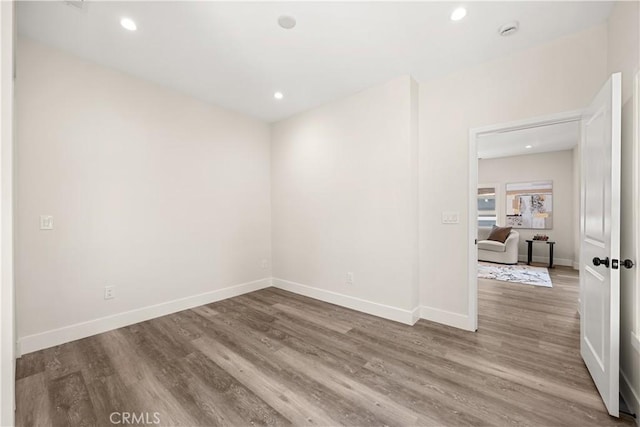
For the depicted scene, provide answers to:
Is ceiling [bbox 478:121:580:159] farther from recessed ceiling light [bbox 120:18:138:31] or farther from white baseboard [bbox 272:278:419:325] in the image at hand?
recessed ceiling light [bbox 120:18:138:31]

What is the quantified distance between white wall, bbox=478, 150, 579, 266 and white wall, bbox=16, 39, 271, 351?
6933 mm

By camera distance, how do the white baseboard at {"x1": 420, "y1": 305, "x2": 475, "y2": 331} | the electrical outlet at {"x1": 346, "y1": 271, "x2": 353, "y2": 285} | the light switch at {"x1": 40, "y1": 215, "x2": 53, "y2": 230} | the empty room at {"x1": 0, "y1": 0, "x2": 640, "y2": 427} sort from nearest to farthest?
the empty room at {"x1": 0, "y1": 0, "x2": 640, "y2": 427}
the light switch at {"x1": 40, "y1": 215, "x2": 53, "y2": 230}
the white baseboard at {"x1": 420, "y1": 305, "x2": 475, "y2": 331}
the electrical outlet at {"x1": 346, "y1": 271, "x2": 353, "y2": 285}

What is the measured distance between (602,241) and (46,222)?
14.8ft

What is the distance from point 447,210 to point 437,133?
885 mm

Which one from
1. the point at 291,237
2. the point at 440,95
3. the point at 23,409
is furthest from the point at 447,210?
the point at 23,409

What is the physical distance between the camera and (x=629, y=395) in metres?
1.71

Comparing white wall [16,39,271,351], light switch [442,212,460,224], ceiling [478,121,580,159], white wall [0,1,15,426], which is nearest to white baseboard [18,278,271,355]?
white wall [16,39,271,351]

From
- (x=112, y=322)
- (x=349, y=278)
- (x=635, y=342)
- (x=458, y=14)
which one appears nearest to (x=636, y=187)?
(x=635, y=342)

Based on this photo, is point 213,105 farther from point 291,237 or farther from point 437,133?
point 437,133

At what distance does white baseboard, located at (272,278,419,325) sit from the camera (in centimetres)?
302

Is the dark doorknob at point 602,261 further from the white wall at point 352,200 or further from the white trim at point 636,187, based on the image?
the white wall at point 352,200

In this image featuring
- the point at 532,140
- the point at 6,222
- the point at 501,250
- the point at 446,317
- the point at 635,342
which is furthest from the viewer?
the point at 501,250

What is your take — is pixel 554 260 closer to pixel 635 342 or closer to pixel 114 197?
pixel 635 342

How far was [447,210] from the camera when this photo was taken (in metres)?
2.96
